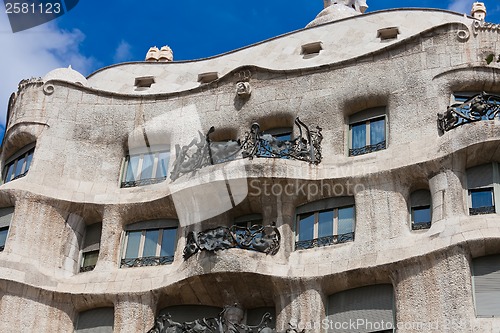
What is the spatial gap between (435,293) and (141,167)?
31.7ft

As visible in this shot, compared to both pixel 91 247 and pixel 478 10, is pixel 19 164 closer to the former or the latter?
pixel 91 247

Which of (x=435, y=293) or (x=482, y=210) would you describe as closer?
(x=435, y=293)

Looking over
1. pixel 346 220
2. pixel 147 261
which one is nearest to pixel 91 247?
pixel 147 261

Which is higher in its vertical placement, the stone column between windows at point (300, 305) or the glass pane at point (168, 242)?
the glass pane at point (168, 242)

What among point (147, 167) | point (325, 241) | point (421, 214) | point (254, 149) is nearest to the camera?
point (421, 214)

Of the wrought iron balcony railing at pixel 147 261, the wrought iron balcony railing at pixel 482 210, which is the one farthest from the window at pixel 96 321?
the wrought iron balcony railing at pixel 482 210

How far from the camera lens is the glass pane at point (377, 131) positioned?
23939 millimetres

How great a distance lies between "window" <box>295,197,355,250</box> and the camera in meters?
22.7

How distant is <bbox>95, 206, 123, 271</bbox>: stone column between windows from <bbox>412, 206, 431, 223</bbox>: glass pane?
7.72 meters

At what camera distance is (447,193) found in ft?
70.4

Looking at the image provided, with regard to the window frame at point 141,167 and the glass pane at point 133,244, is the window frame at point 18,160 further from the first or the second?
the glass pane at point 133,244

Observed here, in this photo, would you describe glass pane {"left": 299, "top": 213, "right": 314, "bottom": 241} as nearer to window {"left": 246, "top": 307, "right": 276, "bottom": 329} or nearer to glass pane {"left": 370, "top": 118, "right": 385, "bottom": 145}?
window {"left": 246, "top": 307, "right": 276, "bottom": 329}

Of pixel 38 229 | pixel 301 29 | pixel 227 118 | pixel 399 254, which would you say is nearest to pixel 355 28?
pixel 301 29

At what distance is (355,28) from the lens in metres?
27.4
